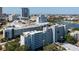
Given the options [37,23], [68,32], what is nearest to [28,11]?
[37,23]

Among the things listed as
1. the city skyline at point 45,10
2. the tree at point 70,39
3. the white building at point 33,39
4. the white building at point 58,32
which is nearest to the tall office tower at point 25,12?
the city skyline at point 45,10

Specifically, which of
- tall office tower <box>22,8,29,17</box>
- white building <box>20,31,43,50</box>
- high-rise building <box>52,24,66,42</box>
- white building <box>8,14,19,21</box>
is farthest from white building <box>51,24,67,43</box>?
white building <box>8,14,19,21</box>

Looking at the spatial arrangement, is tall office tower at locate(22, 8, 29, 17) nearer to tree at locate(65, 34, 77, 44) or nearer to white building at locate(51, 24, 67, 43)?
white building at locate(51, 24, 67, 43)

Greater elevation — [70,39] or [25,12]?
[25,12]

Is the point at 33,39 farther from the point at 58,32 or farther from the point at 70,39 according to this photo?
the point at 70,39

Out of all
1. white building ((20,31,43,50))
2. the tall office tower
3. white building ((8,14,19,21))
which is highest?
the tall office tower

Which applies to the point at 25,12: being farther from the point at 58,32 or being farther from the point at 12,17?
the point at 58,32

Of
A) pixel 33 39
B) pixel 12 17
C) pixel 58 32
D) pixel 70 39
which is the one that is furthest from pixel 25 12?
pixel 70 39

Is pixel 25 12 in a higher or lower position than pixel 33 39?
higher

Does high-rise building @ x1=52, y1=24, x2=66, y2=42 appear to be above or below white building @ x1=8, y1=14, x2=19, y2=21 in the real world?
below
